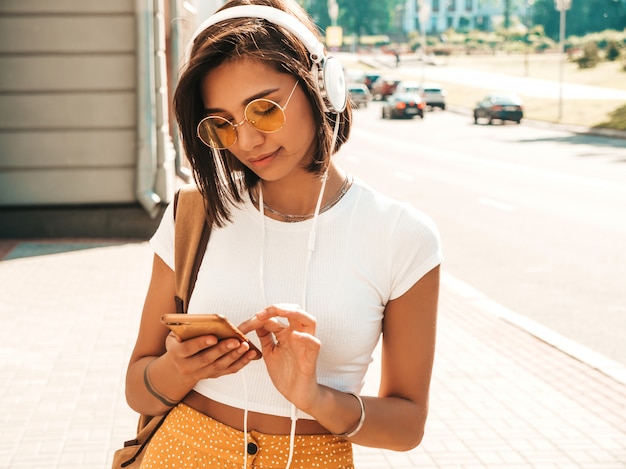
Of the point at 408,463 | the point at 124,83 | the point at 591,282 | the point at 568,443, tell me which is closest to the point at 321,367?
the point at 408,463

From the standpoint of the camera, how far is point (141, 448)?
229 cm

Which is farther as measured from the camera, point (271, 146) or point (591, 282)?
point (591, 282)

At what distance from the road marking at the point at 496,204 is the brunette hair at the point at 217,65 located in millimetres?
14450

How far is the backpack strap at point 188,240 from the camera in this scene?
2.25 metres

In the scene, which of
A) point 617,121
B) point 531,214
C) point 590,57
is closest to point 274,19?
point 531,214

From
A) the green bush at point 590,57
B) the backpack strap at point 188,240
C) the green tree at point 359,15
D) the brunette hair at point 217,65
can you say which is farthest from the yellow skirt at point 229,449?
the green tree at point 359,15

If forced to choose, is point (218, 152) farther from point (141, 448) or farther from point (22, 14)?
point (22, 14)

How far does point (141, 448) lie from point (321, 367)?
1.63 feet

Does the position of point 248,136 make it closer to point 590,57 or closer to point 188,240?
point 188,240

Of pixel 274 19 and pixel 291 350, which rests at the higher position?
pixel 274 19

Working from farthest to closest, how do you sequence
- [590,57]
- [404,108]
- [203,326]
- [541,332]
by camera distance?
[590,57] < [404,108] < [541,332] < [203,326]

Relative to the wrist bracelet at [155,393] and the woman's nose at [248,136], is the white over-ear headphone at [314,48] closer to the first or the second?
the woman's nose at [248,136]

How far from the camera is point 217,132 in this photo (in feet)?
7.14

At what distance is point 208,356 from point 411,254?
0.53 meters
